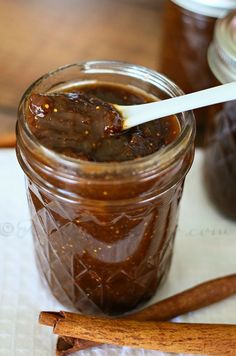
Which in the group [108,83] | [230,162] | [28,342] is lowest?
[28,342]

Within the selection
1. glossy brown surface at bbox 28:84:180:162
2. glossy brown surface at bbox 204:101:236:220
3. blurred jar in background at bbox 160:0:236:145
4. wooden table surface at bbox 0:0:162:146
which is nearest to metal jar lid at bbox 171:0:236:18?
blurred jar in background at bbox 160:0:236:145

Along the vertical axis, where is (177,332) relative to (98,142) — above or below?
below

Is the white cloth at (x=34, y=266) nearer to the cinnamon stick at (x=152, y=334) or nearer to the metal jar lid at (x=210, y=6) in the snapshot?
the cinnamon stick at (x=152, y=334)

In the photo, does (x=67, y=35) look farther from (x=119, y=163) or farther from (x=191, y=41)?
(x=119, y=163)

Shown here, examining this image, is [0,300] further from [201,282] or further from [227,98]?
[227,98]

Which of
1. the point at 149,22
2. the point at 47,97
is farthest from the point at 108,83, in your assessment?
the point at 149,22

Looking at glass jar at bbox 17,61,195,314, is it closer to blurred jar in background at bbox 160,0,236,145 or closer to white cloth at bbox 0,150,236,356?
white cloth at bbox 0,150,236,356

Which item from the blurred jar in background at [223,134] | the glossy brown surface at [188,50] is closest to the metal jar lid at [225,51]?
the blurred jar in background at [223,134]
